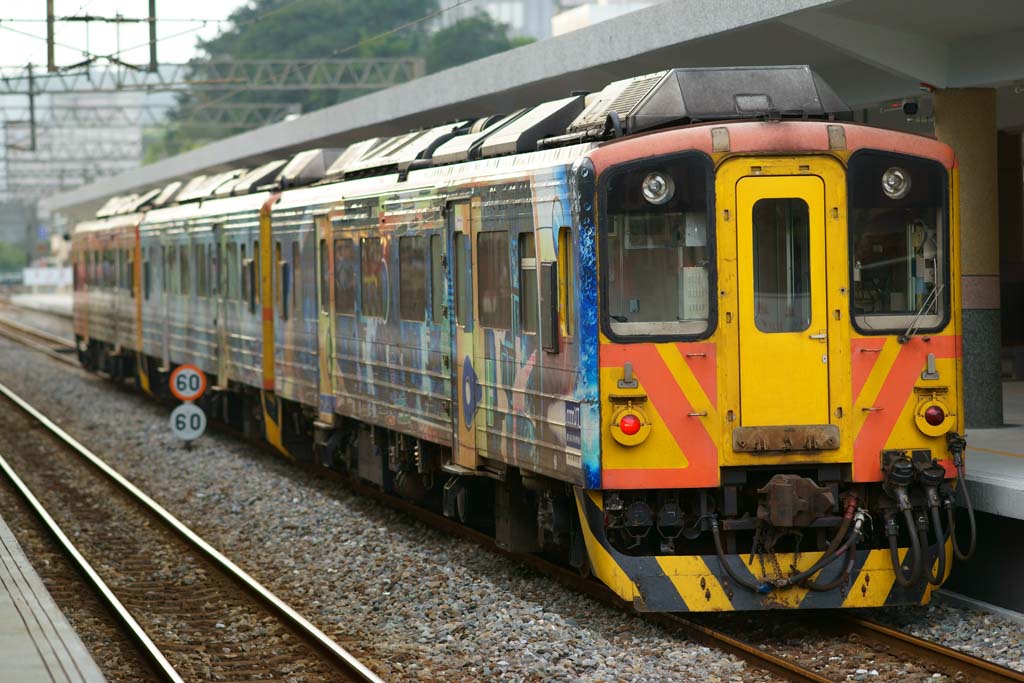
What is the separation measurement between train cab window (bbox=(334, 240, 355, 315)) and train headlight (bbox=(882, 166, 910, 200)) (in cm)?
574

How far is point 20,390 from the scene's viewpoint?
→ 94.4 feet

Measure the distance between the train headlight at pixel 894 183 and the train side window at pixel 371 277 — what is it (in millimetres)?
4883

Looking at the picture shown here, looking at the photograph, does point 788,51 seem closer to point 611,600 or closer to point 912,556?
point 611,600

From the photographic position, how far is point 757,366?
8.83m

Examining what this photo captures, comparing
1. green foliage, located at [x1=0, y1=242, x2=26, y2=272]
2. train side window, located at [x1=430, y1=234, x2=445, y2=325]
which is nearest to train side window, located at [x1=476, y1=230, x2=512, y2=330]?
train side window, located at [x1=430, y1=234, x2=445, y2=325]

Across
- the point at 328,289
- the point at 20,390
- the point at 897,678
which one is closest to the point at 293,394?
the point at 328,289

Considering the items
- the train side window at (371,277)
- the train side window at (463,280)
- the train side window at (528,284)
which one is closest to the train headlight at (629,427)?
the train side window at (528,284)

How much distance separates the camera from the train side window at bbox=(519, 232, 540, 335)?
31.6ft

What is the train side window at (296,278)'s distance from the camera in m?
15.8

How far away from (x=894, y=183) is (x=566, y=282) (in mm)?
1859

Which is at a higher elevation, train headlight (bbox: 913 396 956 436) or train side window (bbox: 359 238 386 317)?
train side window (bbox: 359 238 386 317)

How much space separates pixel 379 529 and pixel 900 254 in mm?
5837

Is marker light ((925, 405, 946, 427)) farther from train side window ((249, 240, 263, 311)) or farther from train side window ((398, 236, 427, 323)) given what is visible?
train side window ((249, 240, 263, 311))

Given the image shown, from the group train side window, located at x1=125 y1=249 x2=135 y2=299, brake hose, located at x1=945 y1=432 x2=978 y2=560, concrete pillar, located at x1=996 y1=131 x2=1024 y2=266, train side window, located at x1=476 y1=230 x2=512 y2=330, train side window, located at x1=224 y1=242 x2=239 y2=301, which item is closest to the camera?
brake hose, located at x1=945 y1=432 x2=978 y2=560
